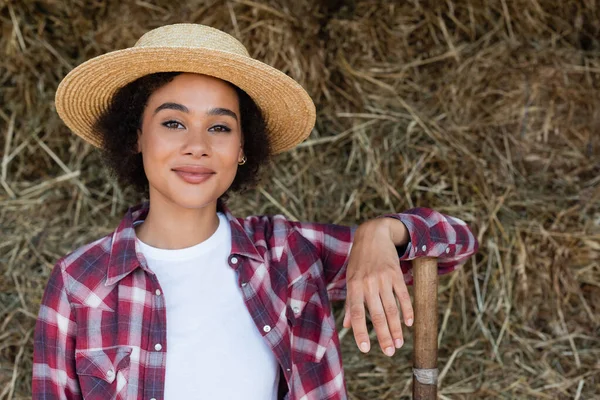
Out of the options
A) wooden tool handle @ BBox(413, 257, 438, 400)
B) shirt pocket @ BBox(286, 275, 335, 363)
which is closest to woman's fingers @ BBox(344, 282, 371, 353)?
wooden tool handle @ BBox(413, 257, 438, 400)

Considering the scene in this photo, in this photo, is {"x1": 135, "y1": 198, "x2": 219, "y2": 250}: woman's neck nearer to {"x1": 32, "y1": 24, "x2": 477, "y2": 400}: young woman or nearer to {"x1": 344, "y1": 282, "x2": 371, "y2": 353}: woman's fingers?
{"x1": 32, "y1": 24, "x2": 477, "y2": 400}: young woman

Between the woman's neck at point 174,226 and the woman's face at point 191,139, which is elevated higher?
the woman's face at point 191,139

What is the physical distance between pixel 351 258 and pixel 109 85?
2.33 ft

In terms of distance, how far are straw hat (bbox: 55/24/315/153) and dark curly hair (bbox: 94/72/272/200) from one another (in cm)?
2

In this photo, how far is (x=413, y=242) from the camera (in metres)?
1.54

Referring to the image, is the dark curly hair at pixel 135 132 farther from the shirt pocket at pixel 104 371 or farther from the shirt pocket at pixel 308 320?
the shirt pocket at pixel 104 371

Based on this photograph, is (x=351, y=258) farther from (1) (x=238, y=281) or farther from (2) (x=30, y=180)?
(2) (x=30, y=180)

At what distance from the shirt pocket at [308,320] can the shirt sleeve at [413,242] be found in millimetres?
87

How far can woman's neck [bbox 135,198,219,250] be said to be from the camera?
5.44ft

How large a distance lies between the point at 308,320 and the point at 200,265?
0.29 m

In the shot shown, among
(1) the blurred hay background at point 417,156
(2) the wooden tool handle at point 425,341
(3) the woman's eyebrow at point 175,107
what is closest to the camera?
(2) the wooden tool handle at point 425,341

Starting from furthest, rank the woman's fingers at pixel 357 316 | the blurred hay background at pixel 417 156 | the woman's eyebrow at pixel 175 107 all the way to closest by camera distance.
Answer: the blurred hay background at pixel 417 156 → the woman's eyebrow at pixel 175 107 → the woman's fingers at pixel 357 316

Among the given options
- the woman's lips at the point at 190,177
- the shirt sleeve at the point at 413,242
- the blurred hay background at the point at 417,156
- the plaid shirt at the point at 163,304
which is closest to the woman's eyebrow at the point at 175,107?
the woman's lips at the point at 190,177

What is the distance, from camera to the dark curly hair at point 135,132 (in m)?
1.67
